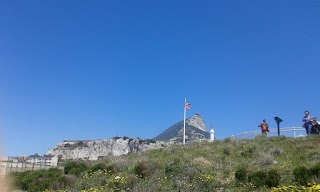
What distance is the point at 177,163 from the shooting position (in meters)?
16.4

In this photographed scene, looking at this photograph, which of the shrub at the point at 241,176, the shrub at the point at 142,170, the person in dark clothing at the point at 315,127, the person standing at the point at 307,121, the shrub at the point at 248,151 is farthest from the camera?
the person in dark clothing at the point at 315,127

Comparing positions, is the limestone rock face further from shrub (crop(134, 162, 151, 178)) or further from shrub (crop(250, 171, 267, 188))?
shrub (crop(250, 171, 267, 188))

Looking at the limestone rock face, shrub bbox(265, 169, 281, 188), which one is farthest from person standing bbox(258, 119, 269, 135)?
the limestone rock face

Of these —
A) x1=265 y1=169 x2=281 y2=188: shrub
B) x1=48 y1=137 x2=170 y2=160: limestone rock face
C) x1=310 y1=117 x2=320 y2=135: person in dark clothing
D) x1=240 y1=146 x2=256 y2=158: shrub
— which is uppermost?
x1=48 y1=137 x2=170 y2=160: limestone rock face

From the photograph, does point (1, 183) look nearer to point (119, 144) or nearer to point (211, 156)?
point (211, 156)

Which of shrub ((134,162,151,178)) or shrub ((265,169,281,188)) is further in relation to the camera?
shrub ((134,162,151,178))

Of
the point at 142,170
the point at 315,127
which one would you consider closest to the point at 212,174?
the point at 142,170

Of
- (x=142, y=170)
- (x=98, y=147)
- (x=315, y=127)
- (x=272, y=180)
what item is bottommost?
(x=272, y=180)

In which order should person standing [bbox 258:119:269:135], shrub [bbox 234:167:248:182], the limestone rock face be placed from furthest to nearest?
the limestone rock face
person standing [bbox 258:119:269:135]
shrub [bbox 234:167:248:182]

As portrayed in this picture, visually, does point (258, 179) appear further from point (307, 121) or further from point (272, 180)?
point (307, 121)

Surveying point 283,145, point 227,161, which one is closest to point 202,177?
point 227,161

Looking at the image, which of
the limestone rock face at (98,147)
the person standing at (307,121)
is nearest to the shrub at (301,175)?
the person standing at (307,121)

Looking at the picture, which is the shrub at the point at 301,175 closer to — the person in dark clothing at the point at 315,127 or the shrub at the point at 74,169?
the shrub at the point at 74,169

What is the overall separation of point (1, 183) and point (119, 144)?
111m
